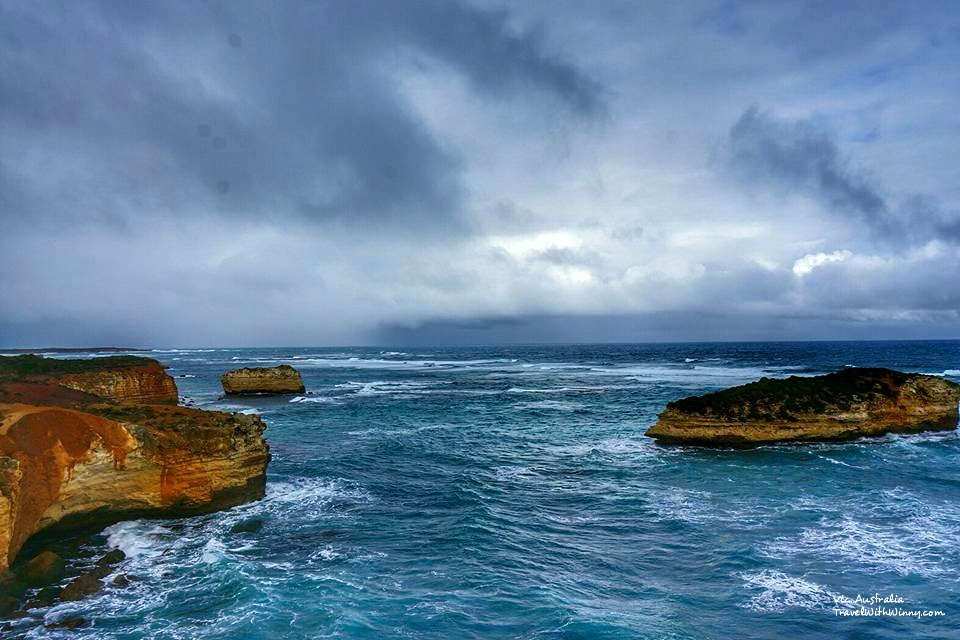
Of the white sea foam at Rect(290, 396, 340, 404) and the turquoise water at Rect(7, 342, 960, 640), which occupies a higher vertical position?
the turquoise water at Rect(7, 342, 960, 640)

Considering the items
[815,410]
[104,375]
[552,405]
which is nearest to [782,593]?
[815,410]

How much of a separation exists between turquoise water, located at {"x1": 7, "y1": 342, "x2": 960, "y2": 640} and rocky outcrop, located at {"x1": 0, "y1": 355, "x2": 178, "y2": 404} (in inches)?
648

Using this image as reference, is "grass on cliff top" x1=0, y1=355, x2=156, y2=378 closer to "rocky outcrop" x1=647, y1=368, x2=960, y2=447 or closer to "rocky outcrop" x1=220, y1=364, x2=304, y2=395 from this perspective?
"rocky outcrop" x1=220, y1=364, x2=304, y2=395

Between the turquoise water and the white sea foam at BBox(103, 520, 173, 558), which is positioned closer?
the turquoise water

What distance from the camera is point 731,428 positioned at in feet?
111

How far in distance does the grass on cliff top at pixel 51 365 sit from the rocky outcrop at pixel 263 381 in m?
25.0

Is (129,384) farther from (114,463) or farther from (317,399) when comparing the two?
(114,463)

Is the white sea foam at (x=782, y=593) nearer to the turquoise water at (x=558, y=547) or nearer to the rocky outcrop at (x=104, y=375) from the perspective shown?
the turquoise water at (x=558, y=547)

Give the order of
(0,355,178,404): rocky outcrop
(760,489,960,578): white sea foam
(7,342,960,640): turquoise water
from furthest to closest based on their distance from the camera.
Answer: (0,355,178,404): rocky outcrop < (760,489,960,578): white sea foam < (7,342,960,640): turquoise water

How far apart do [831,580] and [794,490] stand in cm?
1019

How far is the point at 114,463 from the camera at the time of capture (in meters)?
19.1

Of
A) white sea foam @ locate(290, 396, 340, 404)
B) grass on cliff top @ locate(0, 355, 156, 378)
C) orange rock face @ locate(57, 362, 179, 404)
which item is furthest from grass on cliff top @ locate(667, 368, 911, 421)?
grass on cliff top @ locate(0, 355, 156, 378)

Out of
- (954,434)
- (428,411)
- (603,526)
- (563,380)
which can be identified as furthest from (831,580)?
(563,380)

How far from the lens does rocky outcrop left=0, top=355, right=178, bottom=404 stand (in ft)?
120
